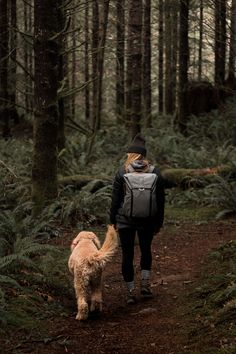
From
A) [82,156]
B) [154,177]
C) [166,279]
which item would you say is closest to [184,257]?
[166,279]

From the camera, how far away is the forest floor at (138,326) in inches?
184

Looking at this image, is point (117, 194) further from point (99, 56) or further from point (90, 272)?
point (99, 56)

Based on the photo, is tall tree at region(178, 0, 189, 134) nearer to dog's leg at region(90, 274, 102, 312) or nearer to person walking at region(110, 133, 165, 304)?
person walking at region(110, 133, 165, 304)

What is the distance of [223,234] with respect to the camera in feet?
32.1

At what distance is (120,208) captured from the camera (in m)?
6.29

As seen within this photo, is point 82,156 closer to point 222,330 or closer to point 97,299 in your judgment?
point 97,299

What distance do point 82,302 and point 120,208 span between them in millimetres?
1309

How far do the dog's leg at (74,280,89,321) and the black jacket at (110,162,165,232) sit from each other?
106 centimetres

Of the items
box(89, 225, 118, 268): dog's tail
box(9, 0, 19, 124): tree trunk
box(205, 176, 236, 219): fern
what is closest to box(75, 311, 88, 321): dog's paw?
box(89, 225, 118, 268): dog's tail

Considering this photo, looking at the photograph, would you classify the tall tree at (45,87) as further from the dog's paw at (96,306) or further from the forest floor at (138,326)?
the dog's paw at (96,306)

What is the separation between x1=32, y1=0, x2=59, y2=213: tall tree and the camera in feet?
29.9

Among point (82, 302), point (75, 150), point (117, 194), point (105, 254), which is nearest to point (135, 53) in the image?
point (75, 150)

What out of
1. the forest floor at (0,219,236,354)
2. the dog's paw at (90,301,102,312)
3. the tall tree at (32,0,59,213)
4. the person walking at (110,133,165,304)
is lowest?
the forest floor at (0,219,236,354)

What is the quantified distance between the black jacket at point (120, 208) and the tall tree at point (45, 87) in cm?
346
